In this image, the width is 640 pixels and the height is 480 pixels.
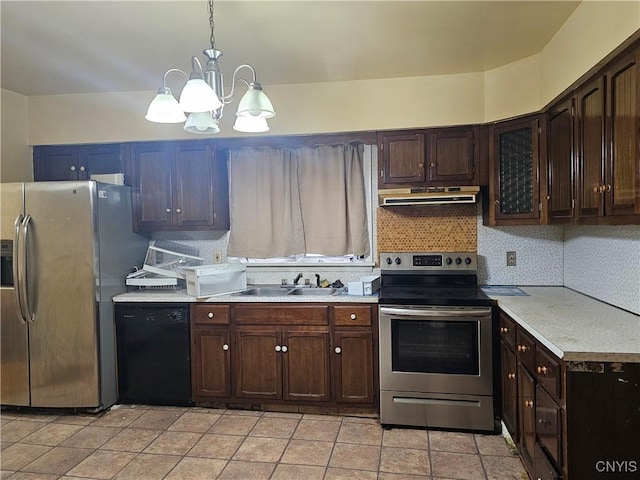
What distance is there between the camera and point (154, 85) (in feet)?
11.2

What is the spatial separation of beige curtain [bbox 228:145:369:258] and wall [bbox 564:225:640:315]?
5.11 ft

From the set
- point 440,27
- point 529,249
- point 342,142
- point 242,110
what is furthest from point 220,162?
point 529,249

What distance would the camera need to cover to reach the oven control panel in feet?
11.1

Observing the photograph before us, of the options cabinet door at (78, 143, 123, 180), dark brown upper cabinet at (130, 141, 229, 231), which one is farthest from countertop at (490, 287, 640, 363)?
cabinet door at (78, 143, 123, 180)

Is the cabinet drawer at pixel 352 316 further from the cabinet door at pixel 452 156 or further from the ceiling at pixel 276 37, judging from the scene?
the ceiling at pixel 276 37

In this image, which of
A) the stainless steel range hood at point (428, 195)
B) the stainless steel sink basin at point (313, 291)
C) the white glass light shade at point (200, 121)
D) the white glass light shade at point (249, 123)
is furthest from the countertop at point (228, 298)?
the white glass light shade at point (200, 121)

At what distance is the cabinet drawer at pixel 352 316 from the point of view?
10.2 feet

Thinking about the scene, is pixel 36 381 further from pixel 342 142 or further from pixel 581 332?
pixel 581 332

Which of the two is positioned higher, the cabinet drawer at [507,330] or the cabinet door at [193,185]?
the cabinet door at [193,185]

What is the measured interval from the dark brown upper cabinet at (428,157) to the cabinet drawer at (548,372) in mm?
1613

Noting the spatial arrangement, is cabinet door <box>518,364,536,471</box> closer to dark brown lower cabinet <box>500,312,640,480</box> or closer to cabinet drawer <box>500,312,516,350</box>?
cabinet drawer <box>500,312,516,350</box>

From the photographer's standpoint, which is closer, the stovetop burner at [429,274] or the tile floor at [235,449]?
the tile floor at [235,449]

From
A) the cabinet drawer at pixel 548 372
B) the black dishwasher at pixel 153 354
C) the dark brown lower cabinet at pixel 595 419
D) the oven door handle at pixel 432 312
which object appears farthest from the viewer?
the black dishwasher at pixel 153 354

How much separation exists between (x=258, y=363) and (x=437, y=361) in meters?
1.32
